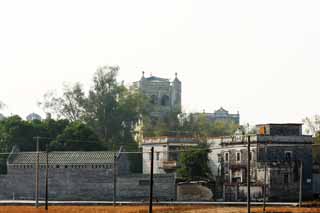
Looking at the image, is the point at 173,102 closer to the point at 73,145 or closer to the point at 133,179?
the point at 73,145

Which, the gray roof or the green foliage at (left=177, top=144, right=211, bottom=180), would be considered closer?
the gray roof

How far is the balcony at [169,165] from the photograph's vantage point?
108m

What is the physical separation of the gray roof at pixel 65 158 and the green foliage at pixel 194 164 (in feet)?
26.3

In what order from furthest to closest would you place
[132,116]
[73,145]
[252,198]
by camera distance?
[132,116] < [73,145] < [252,198]

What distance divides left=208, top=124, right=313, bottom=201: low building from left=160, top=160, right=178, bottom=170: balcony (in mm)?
7080

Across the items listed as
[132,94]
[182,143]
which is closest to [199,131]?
[132,94]

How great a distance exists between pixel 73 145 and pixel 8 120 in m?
9.21

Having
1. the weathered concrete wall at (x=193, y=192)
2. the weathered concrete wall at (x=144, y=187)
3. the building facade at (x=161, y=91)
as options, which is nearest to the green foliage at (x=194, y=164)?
the weathered concrete wall at (x=193, y=192)

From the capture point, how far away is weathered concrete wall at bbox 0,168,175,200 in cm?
9681

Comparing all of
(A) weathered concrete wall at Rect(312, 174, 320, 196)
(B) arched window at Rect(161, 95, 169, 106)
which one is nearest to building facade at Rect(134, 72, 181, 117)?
(B) arched window at Rect(161, 95, 169, 106)

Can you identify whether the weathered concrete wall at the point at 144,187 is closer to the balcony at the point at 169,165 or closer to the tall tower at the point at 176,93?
the balcony at the point at 169,165

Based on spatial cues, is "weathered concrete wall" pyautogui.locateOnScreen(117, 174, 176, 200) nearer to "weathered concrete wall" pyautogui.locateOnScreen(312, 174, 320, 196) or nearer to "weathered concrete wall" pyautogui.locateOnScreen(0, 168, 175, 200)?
"weathered concrete wall" pyautogui.locateOnScreen(0, 168, 175, 200)

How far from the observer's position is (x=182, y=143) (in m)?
112

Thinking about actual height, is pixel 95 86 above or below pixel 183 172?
above
